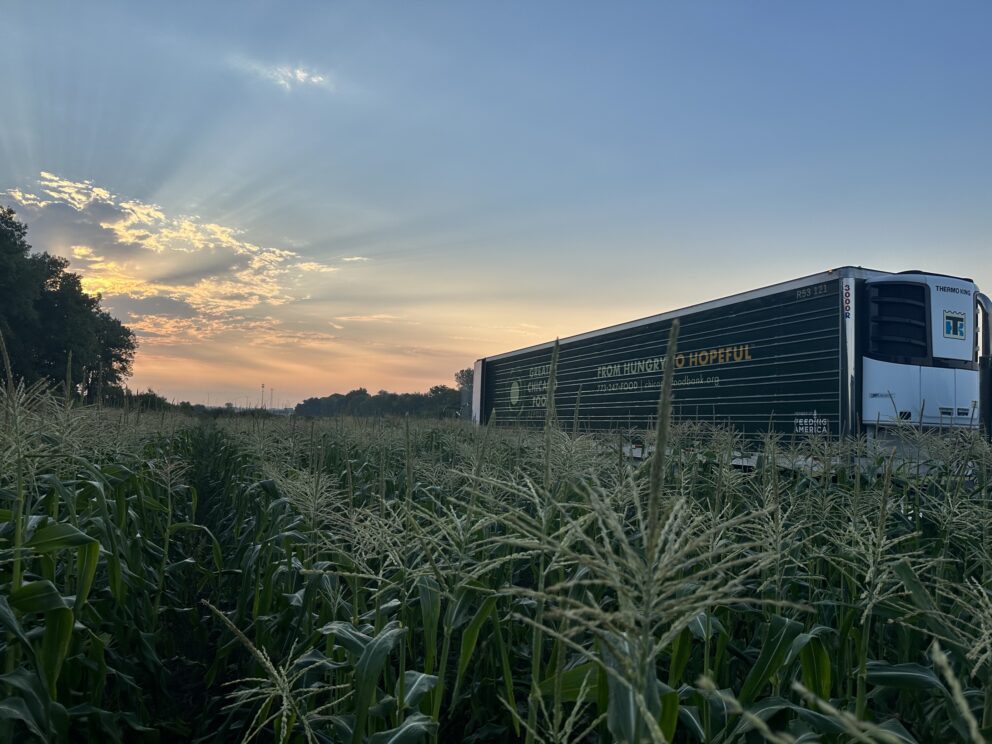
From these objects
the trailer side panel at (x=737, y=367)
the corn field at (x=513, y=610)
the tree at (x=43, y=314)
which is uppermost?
the tree at (x=43, y=314)

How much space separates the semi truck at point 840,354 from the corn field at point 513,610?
5.84 m

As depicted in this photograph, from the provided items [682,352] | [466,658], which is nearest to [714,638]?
[466,658]

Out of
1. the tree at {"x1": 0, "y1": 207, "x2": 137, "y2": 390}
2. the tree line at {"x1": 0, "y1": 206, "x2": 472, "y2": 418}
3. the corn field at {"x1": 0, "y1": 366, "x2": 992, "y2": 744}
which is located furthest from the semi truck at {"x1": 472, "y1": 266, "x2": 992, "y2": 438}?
the tree at {"x1": 0, "y1": 207, "x2": 137, "y2": 390}

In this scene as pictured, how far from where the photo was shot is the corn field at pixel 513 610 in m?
1.66

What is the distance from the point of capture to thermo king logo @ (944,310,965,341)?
11.9 m

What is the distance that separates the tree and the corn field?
34.3 meters

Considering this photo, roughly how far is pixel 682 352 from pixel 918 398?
6.21 meters

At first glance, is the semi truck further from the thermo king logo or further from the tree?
the tree

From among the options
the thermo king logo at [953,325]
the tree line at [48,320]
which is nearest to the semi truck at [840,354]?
the thermo king logo at [953,325]

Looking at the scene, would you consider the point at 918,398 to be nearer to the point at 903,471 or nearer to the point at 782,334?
the point at 782,334

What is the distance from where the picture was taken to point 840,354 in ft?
39.4

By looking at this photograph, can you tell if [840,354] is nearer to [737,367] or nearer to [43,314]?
[737,367]

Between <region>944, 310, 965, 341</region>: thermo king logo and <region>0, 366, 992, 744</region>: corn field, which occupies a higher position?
<region>944, 310, 965, 341</region>: thermo king logo

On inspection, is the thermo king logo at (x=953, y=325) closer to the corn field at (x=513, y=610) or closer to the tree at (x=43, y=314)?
the corn field at (x=513, y=610)
